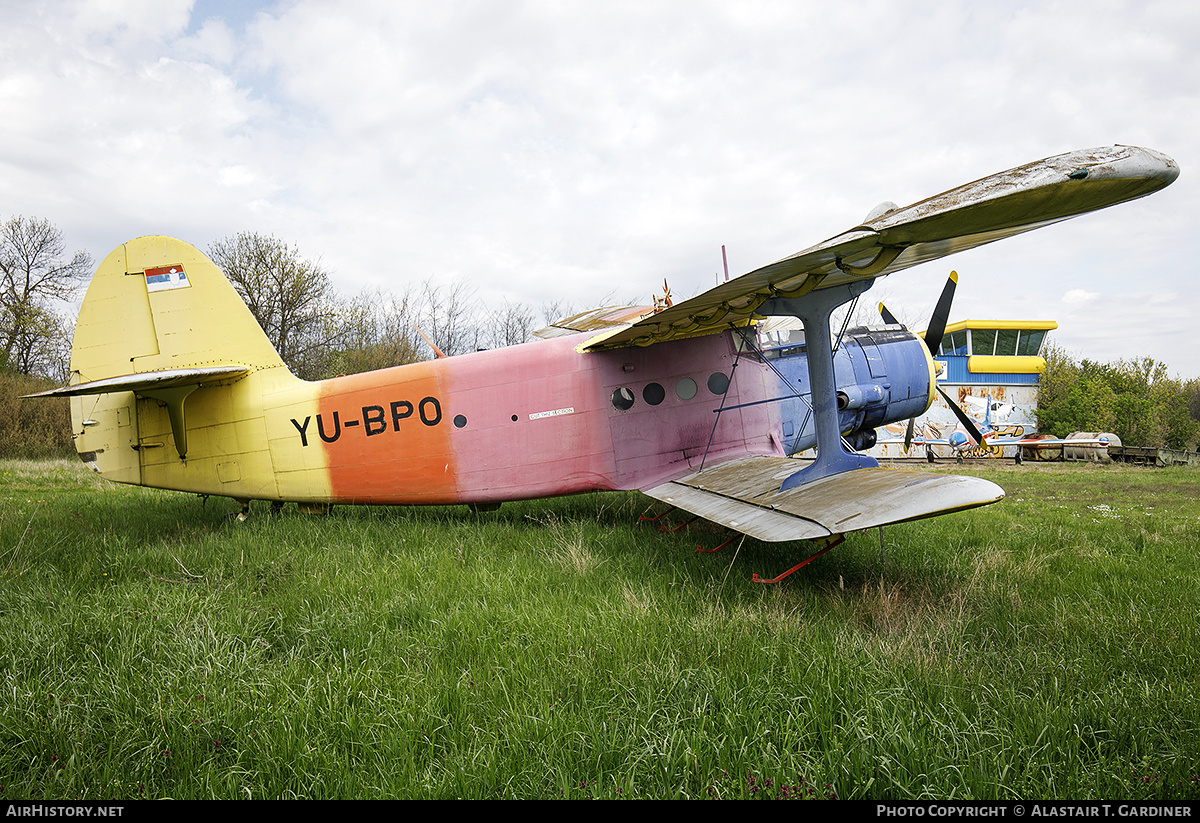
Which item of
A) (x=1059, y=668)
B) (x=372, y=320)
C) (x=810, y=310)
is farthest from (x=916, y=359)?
(x=372, y=320)

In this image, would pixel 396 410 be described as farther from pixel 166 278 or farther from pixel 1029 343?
pixel 1029 343

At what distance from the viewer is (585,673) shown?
2.68 m

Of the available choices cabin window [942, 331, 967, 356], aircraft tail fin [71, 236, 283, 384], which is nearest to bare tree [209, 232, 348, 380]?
aircraft tail fin [71, 236, 283, 384]

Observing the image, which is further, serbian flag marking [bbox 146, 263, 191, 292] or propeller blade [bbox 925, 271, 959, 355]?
propeller blade [bbox 925, 271, 959, 355]

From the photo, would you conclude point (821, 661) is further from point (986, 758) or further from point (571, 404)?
point (571, 404)

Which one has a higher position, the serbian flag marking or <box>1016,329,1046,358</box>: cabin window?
the serbian flag marking

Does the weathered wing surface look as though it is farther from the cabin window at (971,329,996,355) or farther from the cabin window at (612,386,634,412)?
the cabin window at (971,329,996,355)

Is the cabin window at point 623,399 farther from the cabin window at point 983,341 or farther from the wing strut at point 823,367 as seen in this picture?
the cabin window at point 983,341

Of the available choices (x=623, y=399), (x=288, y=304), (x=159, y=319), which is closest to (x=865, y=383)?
(x=623, y=399)

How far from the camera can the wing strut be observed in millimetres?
4820

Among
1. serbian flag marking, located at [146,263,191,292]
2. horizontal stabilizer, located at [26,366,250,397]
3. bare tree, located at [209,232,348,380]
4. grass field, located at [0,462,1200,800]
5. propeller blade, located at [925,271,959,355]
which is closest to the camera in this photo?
grass field, located at [0,462,1200,800]

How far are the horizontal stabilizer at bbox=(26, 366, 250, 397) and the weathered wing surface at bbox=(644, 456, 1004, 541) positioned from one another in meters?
5.18
